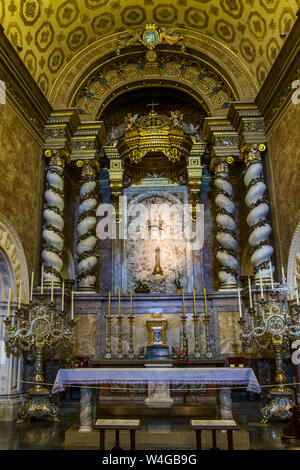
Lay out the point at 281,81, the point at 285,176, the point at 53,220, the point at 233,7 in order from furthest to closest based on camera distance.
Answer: the point at 233,7, the point at 53,220, the point at 285,176, the point at 281,81

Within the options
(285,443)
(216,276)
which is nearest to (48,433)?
(285,443)

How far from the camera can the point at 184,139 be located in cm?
1190

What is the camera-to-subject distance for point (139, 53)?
12516 mm

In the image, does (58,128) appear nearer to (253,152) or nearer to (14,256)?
(14,256)

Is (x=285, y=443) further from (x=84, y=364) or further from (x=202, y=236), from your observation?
(x=202, y=236)

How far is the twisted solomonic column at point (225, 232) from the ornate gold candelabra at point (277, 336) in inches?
119

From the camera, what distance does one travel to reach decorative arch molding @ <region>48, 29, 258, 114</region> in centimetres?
1177

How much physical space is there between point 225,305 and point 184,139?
4635 millimetres

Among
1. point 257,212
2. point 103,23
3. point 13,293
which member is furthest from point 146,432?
point 103,23

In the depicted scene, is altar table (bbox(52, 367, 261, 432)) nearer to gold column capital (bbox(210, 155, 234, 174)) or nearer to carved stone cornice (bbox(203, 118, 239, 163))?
gold column capital (bbox(210, 155, 234, 174))

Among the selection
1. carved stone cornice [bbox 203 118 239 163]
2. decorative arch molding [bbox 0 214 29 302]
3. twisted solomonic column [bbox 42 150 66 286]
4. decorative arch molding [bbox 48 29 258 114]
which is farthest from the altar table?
decorative arch molding [bbox 48 29 258 114]

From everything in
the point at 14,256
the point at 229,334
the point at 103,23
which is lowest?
the point at 229,334

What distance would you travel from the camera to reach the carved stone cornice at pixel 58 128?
37.3ft

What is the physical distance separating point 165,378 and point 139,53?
381 inches
